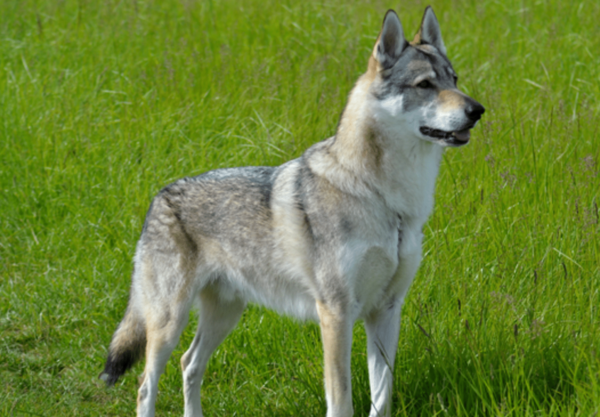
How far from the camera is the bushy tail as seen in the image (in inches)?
144

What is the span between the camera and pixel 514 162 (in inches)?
191

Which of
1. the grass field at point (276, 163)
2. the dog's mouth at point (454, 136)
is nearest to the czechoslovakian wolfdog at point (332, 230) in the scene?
the dog's mouth at point (454, 136)

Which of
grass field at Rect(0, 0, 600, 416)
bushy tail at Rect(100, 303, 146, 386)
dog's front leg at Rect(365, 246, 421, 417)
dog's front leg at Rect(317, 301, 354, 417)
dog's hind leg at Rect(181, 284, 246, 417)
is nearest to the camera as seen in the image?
dog's front leg at Rect(317, 301, 354, 417)

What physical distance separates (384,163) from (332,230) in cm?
40

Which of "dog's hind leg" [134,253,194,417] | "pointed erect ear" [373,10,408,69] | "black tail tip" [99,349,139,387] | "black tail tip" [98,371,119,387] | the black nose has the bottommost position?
"black tail tip" [98,371,119,387]

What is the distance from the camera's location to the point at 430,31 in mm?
3504

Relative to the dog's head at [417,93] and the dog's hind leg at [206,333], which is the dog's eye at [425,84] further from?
the dog's hind leg at [206,333]

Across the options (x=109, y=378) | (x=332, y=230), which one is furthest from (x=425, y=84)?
(x=109, y=378)

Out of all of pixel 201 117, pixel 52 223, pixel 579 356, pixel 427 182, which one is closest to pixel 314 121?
pixel 201 117

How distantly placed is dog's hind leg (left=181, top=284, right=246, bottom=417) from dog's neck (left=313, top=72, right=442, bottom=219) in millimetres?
1070

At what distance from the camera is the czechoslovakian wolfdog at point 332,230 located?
308 cm

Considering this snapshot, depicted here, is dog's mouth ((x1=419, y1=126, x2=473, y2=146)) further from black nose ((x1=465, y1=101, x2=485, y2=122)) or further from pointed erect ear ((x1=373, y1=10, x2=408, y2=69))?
pointed erect ear ((x1=373, y1=10, x2=408, y2=69))

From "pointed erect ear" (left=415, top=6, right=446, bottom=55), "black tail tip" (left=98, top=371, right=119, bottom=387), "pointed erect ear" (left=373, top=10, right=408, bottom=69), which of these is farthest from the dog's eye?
"black tail tip" (left=98, top=371, right=119, bottom=387)

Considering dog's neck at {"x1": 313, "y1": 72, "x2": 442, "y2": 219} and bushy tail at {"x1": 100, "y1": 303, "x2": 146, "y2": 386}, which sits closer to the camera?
dog's neck at {"x1": 313, "y1": 72, "x2": 442, "y2": 219}
